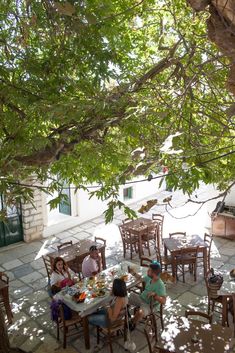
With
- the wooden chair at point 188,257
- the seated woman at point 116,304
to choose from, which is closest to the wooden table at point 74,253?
the wooden chair at point 188,257

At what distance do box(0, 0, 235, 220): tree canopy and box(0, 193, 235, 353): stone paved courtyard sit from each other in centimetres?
338

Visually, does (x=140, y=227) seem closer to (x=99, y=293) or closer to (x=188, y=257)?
(x=188, y=257)

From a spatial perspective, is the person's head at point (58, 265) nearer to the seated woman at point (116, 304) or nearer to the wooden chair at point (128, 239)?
the seated woman at point (116, 304)

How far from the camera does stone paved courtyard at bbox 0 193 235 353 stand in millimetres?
6910

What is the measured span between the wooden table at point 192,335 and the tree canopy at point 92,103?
2322mm

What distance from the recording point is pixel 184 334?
550 centimetres

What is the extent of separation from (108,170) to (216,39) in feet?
10.7

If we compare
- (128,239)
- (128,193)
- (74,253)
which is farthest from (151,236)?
(128,193)

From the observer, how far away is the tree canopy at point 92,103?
482cm

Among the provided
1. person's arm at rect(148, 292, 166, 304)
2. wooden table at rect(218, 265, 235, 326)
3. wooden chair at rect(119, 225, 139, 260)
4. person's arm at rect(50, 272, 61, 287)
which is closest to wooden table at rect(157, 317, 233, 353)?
person's arm at rect(148, 292, 166, 304)

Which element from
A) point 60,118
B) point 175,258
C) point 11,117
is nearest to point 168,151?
point 60,118

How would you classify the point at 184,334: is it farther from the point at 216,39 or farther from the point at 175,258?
the point at 216,39

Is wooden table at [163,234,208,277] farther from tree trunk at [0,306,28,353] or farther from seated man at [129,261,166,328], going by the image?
tree trunk at [0,306,28,353]

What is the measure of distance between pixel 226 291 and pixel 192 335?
9.19 ft
